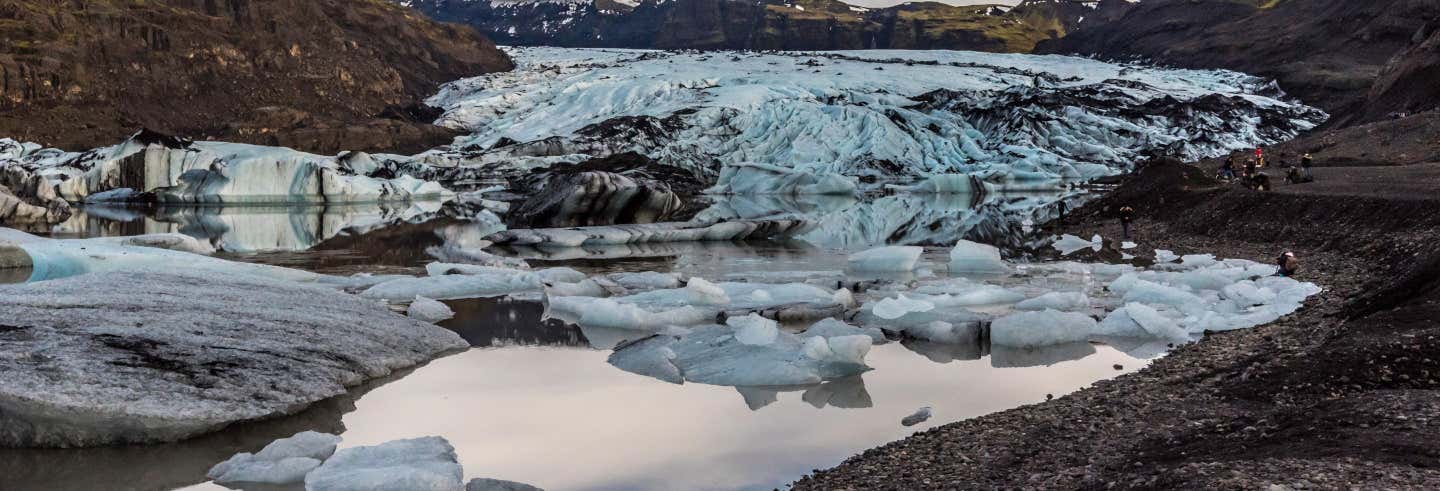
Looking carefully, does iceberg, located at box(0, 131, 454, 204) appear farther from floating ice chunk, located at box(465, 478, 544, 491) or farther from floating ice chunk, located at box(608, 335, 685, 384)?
floating ice chunk, located at box(465, 478, 544, 491)

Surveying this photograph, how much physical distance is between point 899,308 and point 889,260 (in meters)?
4.33

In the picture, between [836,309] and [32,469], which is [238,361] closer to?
[32,469]

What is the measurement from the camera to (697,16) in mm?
128375

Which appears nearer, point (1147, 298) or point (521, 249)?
point (1147, 298)

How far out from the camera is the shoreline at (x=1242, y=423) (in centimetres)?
334

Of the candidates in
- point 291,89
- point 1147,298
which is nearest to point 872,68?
point 291,89

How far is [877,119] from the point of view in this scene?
49.6 metres

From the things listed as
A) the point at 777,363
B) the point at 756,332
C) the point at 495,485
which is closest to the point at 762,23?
the point at 756,332

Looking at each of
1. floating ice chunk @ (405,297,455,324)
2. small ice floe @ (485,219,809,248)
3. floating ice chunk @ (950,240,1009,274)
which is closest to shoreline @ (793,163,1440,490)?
floating ice chunk @ (950,240,1009,274)

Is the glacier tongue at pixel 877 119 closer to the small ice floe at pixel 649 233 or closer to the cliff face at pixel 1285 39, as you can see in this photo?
the cliff face at pixel 1285 39

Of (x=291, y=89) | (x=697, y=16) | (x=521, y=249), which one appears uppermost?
(x=697, y=16)

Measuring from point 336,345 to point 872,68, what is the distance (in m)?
63.7

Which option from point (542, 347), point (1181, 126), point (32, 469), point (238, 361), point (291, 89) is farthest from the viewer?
point (291, 89)

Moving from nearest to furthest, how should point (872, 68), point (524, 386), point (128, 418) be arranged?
point (128, 418)
point (524, 386)
point (872, 68)
